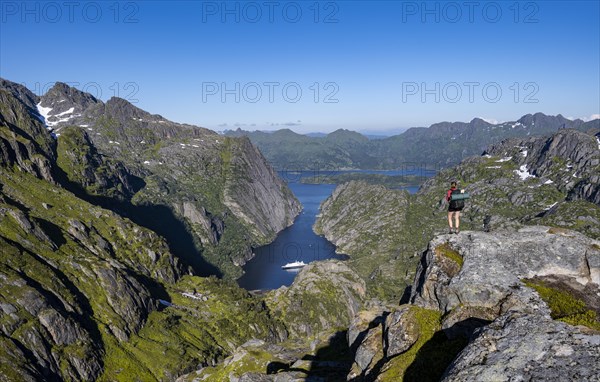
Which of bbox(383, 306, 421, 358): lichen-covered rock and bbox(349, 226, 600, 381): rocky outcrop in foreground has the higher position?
bbox(349, 226, 600, 381): rocky outcrop in foreground

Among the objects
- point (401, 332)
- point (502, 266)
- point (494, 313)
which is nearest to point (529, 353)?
point (494, 313)

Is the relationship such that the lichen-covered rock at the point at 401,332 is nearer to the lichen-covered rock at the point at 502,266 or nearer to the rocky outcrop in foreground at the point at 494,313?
the rocky outcrop in foreground at the point at 494,313

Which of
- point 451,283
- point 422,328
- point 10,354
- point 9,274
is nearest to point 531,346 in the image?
point 422,328

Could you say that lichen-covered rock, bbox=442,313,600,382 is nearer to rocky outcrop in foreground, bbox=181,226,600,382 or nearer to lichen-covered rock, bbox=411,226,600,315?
rocky outcrop in foreground, bbox=181,226,600,382

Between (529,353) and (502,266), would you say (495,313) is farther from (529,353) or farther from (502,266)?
(529,353)

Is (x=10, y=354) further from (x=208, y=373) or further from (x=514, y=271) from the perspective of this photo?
(x=514, y=271)

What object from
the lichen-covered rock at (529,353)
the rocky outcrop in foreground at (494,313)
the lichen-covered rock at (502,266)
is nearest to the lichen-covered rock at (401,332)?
the rocky outcrop in foreground at (494,313)

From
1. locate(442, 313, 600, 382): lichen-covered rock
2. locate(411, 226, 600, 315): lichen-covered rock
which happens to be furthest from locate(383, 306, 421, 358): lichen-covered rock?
locate(442, 313, 600, 382): lichen-covered rock

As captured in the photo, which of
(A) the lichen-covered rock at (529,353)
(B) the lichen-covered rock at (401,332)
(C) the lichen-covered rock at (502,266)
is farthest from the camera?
(C) the lichen-covered rock at (502,266)
